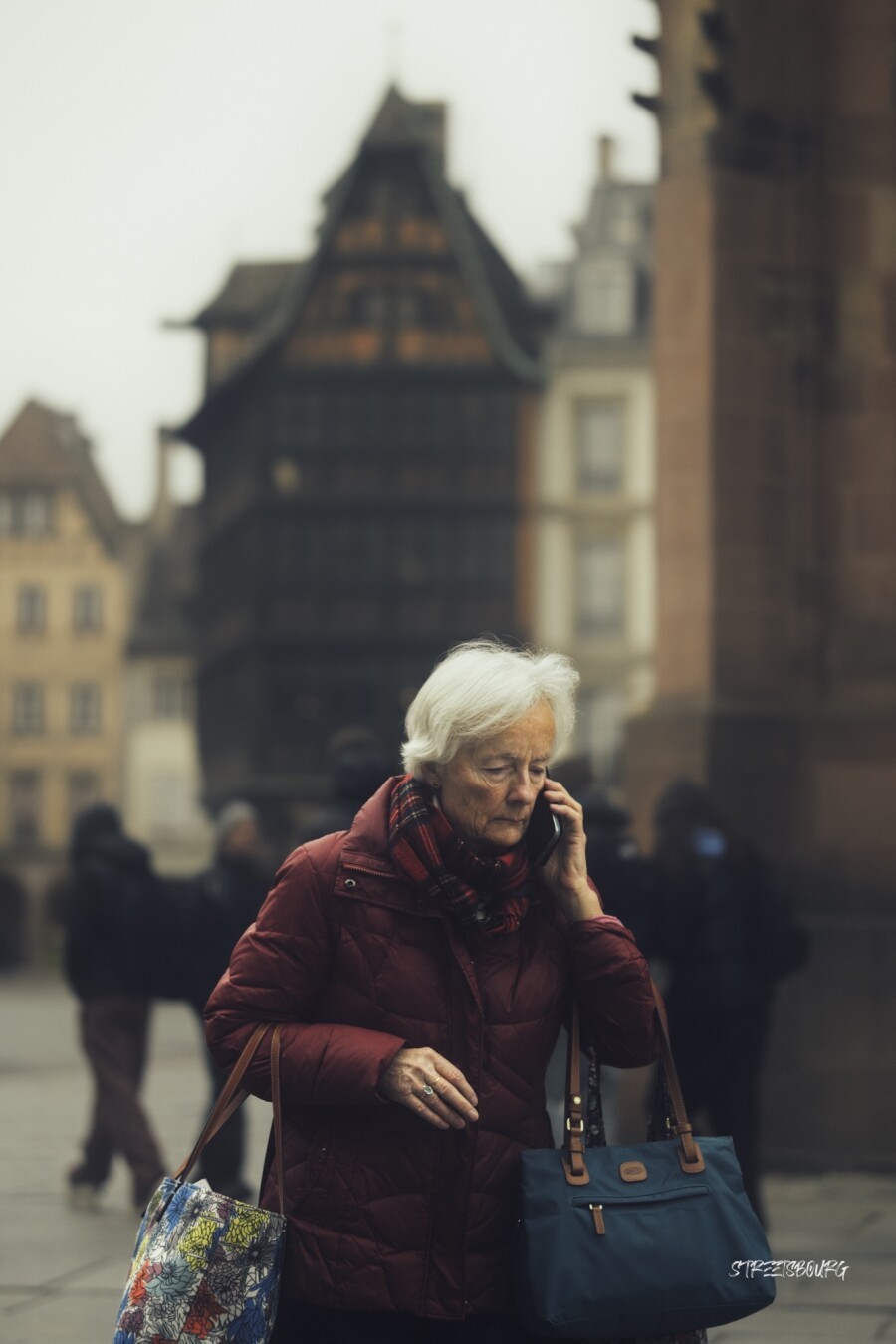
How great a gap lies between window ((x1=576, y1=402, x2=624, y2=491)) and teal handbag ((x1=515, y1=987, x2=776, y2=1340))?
155 ft

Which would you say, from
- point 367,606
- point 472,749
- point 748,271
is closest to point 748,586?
point 748,271

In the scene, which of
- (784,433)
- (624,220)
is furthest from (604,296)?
(784,433)

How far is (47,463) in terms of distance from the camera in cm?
6775

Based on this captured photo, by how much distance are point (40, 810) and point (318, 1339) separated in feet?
215

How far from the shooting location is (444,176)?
46625mm

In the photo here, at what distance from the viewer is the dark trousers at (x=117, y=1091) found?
31.0 feet

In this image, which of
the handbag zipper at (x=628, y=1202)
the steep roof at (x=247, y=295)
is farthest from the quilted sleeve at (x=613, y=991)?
the steep roof at (x=247, y=295)

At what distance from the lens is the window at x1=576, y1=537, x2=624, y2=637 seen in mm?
50500

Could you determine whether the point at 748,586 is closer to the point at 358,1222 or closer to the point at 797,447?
the point at 797,447

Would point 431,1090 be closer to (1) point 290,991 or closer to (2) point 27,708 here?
(1) point 290,991

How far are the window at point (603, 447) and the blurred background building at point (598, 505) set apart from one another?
0.02m

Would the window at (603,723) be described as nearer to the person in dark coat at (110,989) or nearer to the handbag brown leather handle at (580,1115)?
the person in dark coat at (110,989)

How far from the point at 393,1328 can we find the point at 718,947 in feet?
15.5

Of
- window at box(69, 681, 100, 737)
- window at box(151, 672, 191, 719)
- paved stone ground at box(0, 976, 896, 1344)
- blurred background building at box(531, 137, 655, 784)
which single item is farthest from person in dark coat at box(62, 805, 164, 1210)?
window at box(69, 681, 100, 737)
